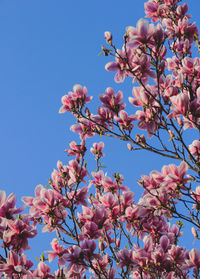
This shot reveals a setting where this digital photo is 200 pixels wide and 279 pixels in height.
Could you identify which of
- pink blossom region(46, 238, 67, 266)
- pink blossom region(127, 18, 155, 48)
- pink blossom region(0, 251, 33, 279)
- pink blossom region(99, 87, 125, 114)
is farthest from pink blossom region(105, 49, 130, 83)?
pink blossom region(0, 251, 33, 279)

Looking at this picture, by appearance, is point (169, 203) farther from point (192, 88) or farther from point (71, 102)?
point (71, 102)

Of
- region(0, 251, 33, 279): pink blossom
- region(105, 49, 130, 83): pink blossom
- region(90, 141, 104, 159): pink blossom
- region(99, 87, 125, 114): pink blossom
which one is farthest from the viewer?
region(90, 141, 104, 159): pink blossom

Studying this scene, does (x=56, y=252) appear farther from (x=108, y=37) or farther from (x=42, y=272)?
(x=108, y=37)

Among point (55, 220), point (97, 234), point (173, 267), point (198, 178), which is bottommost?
point (173, 267)

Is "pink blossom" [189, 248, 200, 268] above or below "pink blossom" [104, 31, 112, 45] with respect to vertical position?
below

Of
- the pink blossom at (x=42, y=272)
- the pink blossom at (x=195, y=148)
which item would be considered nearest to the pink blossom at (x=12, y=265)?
the pink blossom at (x=42, y=272)

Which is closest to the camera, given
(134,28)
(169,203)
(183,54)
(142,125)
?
(134,28)

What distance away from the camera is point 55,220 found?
3.17 metres

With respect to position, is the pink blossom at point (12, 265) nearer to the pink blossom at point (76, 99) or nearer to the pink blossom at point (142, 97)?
the pink blossom at point (76, 99)

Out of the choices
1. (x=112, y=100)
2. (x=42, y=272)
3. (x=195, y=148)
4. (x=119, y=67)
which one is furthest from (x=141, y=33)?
(x=42, y=272)

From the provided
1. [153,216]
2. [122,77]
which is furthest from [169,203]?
[122,77]

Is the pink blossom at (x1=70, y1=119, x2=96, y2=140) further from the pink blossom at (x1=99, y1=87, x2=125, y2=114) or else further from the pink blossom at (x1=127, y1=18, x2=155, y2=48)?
the pink blossom at (x1=127, y1=18, x2=155, y2=48)

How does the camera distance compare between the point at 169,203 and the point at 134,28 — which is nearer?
the point at 134,28

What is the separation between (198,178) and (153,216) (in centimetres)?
69
